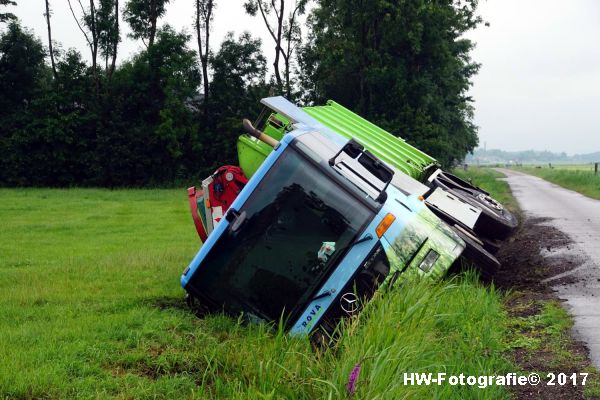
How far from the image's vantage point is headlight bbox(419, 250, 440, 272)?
611 cm

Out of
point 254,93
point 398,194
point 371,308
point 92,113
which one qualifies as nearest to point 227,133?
point 254,93

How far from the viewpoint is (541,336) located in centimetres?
607

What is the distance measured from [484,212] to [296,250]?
19.1 feet

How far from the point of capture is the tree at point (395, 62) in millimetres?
34156

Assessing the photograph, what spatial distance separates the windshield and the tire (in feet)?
17.4

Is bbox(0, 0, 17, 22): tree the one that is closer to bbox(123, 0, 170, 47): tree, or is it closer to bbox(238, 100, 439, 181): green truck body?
bbox(123, 0, 170, 47): tree

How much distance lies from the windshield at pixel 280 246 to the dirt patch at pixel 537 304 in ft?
6.10

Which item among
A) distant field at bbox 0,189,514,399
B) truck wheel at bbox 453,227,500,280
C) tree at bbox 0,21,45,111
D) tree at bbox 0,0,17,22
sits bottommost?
distant field at bbox 0,189,514,399

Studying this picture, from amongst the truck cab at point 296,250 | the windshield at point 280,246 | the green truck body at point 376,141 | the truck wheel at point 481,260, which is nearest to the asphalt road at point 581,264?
the truck wheel at point 481,260

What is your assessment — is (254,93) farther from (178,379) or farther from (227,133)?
(178,379)

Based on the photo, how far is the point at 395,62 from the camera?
118 feet

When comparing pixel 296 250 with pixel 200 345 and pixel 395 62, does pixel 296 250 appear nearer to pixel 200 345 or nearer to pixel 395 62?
pixel 200 345

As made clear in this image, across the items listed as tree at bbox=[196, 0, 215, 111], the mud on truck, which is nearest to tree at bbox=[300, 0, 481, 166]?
tree at bbox=[196, 0, 215, 111]

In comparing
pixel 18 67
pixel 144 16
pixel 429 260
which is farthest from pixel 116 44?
pixel 429 260
